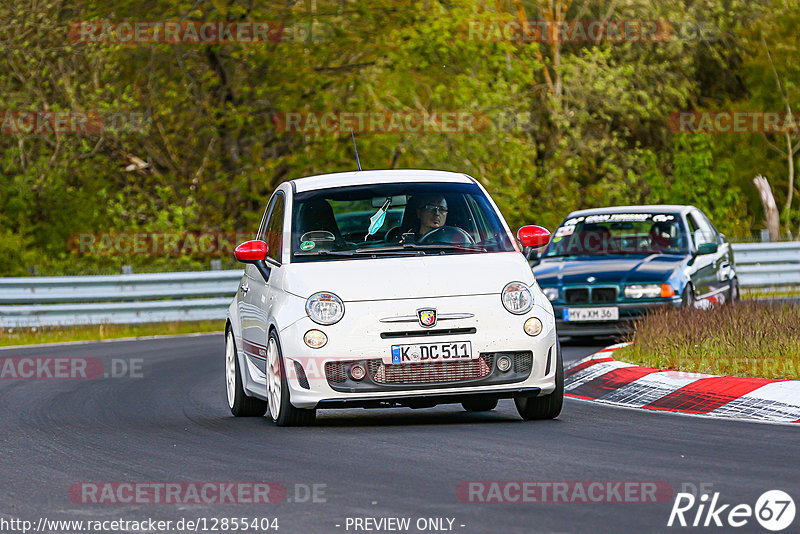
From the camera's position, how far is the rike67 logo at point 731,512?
613 cm

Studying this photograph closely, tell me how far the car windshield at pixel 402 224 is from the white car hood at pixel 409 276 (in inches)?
9.5

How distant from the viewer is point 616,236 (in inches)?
736

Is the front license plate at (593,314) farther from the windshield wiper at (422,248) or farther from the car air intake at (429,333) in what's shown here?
the car air intake at (429,333)

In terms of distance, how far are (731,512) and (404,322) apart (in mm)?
3618

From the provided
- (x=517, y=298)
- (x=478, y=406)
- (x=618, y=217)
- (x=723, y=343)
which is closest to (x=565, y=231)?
(x=618, y=217)

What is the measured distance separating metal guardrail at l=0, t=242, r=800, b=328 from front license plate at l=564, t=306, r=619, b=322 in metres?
8.50

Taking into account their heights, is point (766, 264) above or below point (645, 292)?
below

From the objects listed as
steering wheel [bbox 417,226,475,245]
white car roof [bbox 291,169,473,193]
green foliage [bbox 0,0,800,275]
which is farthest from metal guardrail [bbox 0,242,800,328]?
steering wheel [bbox 417,226,475,245]

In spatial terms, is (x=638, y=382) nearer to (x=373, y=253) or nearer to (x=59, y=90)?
(x=373, y=253)

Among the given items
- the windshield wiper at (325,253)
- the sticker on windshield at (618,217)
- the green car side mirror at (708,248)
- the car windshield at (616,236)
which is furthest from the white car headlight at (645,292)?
the windshield wiper at (325,253)

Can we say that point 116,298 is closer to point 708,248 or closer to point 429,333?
point 708,248

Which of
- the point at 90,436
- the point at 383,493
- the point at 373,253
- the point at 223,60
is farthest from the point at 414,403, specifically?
the point at 223,60

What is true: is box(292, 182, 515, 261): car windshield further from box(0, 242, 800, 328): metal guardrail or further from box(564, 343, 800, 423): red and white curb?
box(0, 242, 800, 328): metal guardrail

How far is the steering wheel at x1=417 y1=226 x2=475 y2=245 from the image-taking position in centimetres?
1061
